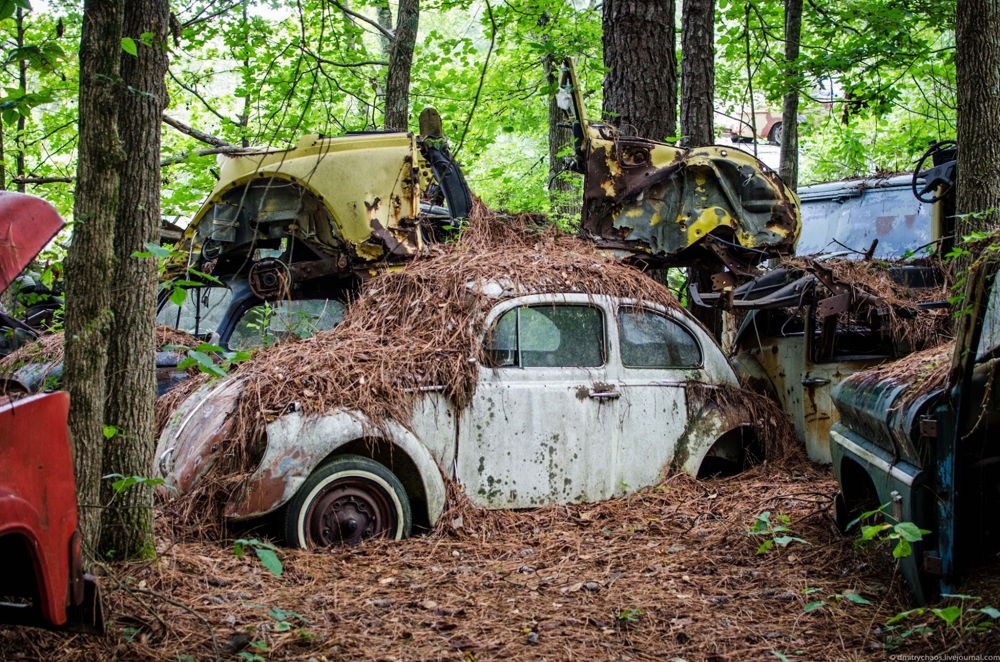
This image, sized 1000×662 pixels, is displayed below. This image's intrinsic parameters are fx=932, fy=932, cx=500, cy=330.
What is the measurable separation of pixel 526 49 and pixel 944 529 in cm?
1452

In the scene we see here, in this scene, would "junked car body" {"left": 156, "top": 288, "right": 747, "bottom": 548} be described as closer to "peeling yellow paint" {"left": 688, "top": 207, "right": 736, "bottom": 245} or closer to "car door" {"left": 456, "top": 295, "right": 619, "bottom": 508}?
"car door" {"left": 456, "top": 295, "right": 619, "bottom": 508}

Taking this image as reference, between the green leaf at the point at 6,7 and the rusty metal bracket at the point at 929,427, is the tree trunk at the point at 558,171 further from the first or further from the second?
the green leaf at the point at 6,7

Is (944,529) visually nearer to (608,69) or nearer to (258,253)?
(258,253)

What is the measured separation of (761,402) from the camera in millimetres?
7305

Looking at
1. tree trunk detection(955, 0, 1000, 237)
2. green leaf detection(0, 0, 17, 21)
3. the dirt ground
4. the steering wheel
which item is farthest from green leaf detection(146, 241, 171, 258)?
the steering wheel

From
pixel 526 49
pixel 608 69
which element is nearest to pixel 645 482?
pixel 608 69

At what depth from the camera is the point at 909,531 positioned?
3.74 meters

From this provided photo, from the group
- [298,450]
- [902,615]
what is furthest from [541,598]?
[902,615]

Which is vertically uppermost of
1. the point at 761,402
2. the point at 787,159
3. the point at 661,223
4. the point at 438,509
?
the point at 787,159

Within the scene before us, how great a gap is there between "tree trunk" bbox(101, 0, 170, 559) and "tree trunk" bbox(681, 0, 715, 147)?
7647mm

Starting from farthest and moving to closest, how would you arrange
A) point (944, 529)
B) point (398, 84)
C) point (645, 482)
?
1. point (398, 84)
2. point (645, 482)
3. point (944, 529)

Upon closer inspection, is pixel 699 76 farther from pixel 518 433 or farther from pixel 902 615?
pixel 902 615

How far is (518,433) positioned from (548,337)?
0.74 metres

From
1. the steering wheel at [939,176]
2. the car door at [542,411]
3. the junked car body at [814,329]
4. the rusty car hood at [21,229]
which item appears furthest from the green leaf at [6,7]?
the steering wheel at [939,176]
